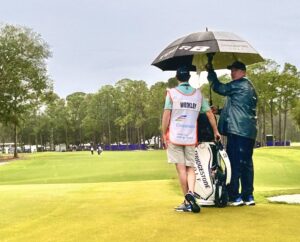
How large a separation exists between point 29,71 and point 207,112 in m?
61.2

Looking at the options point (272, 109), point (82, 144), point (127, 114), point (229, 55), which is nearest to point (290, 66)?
point (272, 109)

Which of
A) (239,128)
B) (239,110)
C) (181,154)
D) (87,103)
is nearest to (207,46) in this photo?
(239,110)

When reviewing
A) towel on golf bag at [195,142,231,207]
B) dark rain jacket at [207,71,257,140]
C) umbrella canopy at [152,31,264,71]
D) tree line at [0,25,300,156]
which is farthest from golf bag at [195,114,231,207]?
tree line at [0,25,300,156]

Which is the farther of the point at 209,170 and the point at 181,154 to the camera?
the point at 209,170

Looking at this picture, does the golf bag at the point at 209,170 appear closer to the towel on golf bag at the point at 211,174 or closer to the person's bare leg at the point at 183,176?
the towel on golf bag at the point at 211,174

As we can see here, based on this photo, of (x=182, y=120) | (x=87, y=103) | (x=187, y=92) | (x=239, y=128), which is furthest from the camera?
(x=87, y=103)

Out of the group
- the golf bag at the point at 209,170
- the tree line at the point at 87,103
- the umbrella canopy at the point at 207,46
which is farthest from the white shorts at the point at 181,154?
the tree line at the point at 87,103

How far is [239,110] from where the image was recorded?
774cm

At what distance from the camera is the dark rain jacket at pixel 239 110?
7723mm

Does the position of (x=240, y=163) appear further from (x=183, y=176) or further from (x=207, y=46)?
(x=207, y=46)

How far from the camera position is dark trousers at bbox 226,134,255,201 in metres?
7.79

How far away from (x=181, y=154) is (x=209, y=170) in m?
0.62

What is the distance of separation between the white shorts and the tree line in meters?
37.2

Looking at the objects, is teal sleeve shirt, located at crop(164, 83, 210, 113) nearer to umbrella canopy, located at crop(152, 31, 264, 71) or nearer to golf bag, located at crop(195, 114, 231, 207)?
golf bag, located at crop(195, 114, 231, 207)
